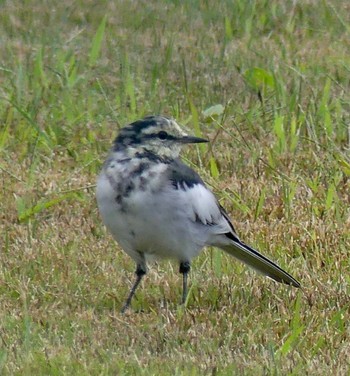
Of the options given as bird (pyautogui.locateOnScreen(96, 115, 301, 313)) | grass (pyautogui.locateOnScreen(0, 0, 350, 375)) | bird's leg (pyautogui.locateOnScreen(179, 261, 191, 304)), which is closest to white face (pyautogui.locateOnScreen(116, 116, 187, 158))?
bird (pyautogui.locateOnScreen(96, 115, 301, 313))

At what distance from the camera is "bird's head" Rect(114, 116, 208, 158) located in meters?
6.45

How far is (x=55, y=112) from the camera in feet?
30.3

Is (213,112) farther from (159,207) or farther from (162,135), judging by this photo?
(159,207)

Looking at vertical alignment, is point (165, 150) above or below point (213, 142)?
above

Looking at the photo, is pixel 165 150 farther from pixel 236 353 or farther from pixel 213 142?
pixel 213 142

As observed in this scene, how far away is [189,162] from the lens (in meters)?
8.27

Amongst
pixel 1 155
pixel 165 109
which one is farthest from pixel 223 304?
pixel 165 109

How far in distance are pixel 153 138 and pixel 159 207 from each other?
0.50 metres

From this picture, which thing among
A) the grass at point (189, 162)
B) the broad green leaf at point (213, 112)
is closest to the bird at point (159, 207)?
the grass at point (189, 162)

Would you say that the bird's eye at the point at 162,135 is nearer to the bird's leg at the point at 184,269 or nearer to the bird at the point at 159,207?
the bird at the point at 159,207

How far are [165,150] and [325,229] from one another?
1183 mm

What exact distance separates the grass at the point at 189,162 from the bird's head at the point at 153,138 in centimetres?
71

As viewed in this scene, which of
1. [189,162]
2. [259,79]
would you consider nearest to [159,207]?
[189,162]

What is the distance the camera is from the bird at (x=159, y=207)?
6121mm
